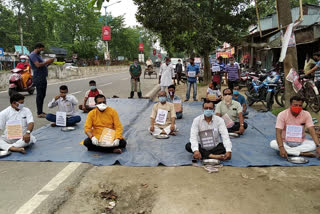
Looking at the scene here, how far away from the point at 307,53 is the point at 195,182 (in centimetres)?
1602

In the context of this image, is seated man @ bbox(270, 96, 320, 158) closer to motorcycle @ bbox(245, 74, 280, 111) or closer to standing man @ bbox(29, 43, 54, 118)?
motorcycle @ bbox(245, 74, 280, 111)

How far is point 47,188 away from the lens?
3736 mm

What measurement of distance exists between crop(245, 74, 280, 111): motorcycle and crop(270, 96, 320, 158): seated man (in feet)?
15.5

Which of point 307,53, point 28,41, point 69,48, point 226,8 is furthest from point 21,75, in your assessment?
point 69,48

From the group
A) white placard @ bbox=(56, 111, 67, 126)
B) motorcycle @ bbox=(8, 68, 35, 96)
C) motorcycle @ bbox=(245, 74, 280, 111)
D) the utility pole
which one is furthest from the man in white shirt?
white placard @ bbox=(56, 111, 67, 126)

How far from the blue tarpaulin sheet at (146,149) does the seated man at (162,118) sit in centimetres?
20

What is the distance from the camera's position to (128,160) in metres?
5.04

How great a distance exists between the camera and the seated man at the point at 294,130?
4934mm

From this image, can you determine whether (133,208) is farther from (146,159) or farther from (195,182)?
(146,159)

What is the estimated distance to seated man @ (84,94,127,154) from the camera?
5.34 metres

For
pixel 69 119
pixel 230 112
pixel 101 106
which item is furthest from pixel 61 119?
pixel 230 112

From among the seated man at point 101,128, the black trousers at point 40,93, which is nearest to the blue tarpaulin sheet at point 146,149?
the seated man at point 101,128

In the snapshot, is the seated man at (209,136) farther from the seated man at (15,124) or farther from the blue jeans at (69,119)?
the blue jeans at (69,119)

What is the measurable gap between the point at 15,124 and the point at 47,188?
213cm
